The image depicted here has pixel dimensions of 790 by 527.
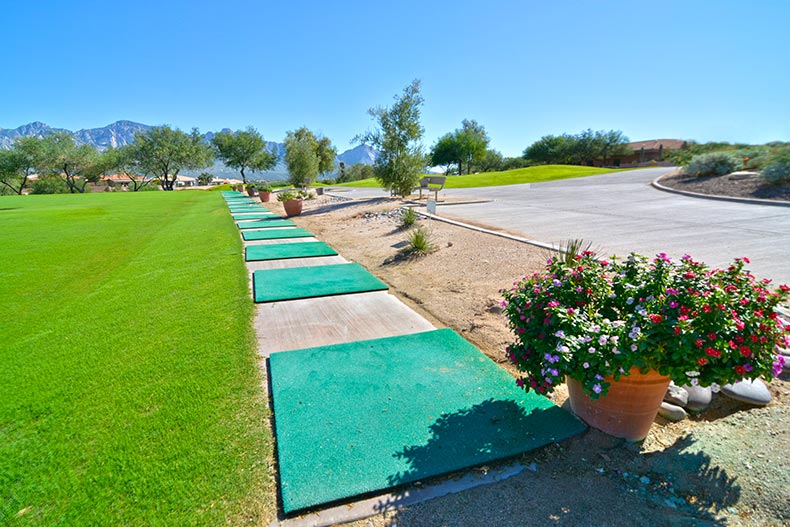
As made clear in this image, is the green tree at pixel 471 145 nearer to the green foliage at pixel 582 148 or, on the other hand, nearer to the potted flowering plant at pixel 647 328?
the green foliage at pixel 582 148

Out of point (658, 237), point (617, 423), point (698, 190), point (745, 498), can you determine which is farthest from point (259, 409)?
point (698, 190)

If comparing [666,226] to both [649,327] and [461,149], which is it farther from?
[461,149]

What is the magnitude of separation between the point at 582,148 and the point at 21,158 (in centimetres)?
7204

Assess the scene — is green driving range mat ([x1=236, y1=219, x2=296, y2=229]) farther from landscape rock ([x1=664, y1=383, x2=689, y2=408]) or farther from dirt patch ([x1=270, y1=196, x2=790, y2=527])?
landscape rock ([x1=664, y1=383, x2=689, y2=408])

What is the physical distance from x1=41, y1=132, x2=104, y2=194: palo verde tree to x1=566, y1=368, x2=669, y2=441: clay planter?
2411 inches

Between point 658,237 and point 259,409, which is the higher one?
point 658,237

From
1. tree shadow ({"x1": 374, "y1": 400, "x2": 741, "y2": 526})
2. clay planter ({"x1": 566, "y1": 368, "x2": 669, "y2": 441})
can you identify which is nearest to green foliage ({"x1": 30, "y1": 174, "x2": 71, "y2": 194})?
tree shadow ({"x1": 374, "y1": 400, "x2": 741, "y2": 526})

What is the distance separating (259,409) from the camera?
254 centimetres

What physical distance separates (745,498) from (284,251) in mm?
7404

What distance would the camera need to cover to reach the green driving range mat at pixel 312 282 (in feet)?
16.4

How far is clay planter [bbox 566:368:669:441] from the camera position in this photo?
1.98m

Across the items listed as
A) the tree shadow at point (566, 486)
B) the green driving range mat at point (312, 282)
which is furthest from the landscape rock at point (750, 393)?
the green driving range mat at point (312, 282)

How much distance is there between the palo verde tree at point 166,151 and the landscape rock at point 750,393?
60099mm

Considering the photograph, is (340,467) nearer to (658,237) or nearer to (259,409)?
(259,409)
